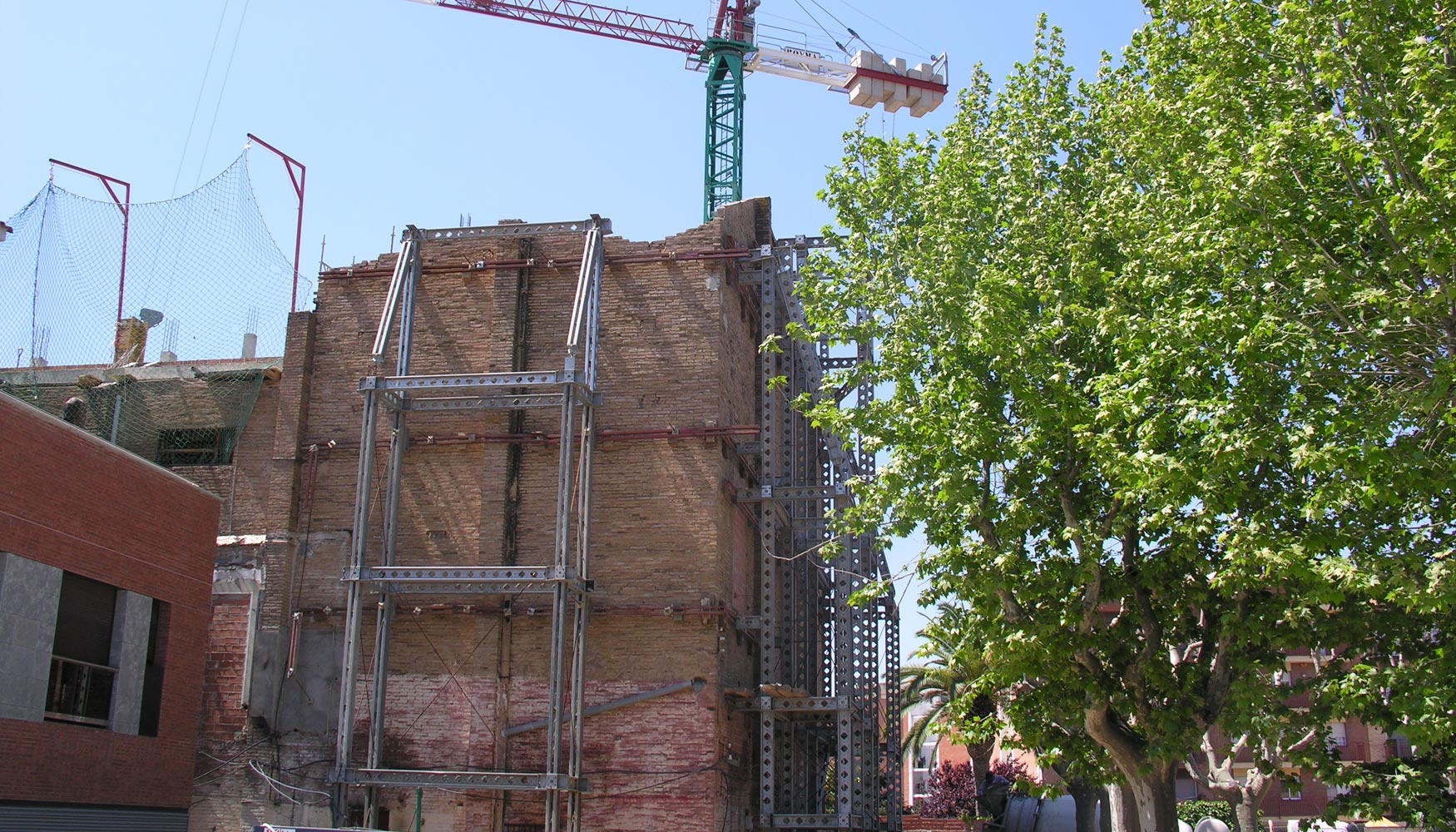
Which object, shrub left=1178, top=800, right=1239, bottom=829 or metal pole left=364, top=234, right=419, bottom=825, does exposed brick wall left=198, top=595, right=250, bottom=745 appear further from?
shrub left=1178, top=800, right=1239, bottom=829

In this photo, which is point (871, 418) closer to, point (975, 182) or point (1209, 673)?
point (975, 182)

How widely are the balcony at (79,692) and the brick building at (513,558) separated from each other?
1302 millimetres

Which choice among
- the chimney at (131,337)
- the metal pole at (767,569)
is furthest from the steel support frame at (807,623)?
the chimney at (131,337)

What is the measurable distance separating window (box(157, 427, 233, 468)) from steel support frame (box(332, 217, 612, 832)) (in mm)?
3386

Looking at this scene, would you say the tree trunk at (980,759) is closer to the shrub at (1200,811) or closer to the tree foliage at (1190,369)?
the shrub at (1200,811)

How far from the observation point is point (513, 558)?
20.9 m

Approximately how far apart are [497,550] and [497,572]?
1797mm

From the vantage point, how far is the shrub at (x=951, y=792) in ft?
125

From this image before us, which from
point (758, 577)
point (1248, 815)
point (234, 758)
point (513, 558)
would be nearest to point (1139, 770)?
point (758, 577)

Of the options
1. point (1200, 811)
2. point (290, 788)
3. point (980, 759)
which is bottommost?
point (1200, 811)

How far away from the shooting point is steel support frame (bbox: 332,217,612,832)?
18531mm

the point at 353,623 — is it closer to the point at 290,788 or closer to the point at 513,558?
the point at 513,558

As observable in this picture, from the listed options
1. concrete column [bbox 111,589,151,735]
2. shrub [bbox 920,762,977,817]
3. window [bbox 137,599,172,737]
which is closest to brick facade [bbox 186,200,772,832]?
window [bbox 137,599,172,737]

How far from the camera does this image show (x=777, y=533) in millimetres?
25297
